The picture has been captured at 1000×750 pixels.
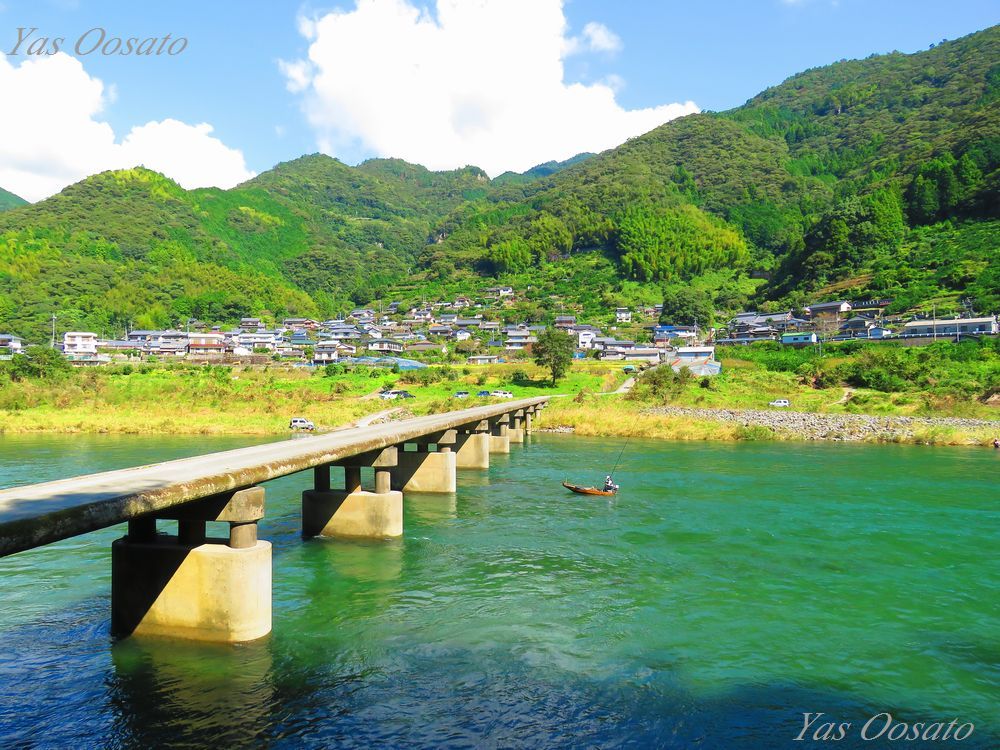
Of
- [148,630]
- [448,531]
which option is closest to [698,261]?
[448,531]

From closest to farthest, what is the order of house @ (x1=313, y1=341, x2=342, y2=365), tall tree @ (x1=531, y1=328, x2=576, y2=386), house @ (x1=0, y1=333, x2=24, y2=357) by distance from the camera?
1. tall tree @ (x1=531, y1=328, x2=576, y2=386)
2. house @ (x1=0, y1=333, x2=24, y2=357)
3. house @ (x1=313, y1=341, x2=342, y2=365)

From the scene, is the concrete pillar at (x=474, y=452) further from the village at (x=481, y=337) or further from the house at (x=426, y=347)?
the house at (x=426, y=347)

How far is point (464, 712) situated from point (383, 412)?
43.1 m

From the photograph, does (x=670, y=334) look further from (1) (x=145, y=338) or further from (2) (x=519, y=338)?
(1) (x=145, y=338)

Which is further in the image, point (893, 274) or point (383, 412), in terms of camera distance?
point (893, 274)

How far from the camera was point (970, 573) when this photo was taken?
15234 millimetres

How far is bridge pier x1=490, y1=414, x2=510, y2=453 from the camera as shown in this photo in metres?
37.5

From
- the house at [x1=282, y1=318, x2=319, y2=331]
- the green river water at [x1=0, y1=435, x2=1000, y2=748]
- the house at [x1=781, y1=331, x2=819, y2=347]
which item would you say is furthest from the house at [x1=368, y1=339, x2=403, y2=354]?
the green river water at [x1=0, y1=435, x2=1000, y2=748]

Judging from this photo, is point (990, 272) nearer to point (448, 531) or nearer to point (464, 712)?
point (448, 531)

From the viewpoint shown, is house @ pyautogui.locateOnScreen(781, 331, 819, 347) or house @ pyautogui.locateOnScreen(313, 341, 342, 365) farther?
house @ pyautogui.locateOnScreen(313, 341, 342, 365)

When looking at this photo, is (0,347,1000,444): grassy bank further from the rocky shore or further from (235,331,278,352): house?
(235,331,278,352): house

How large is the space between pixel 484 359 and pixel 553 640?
251 ft

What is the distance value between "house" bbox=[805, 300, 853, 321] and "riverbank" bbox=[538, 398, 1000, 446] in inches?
1709

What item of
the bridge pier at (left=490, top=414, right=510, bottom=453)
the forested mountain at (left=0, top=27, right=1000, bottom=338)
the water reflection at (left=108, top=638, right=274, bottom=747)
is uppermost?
the forested mountain at (left=0, top=27, right=1000, bottom=338)
